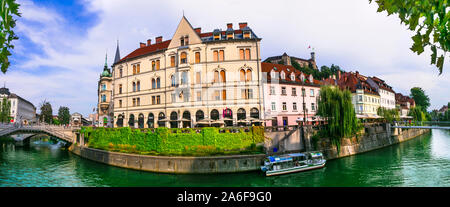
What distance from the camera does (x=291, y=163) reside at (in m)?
23.2

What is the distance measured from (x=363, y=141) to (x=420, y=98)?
99036 millimetres

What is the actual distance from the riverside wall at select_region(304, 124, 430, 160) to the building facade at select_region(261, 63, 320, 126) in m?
7.00

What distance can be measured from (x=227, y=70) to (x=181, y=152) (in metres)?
16.2

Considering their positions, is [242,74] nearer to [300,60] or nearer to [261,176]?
[261,176]

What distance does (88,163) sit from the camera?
3009 cm

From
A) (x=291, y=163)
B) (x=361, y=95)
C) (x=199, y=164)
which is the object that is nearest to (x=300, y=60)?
(x=361, y=95)

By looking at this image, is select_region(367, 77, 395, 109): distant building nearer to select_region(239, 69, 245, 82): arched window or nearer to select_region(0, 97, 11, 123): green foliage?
select_region(239, 69, 245, 82): arched window

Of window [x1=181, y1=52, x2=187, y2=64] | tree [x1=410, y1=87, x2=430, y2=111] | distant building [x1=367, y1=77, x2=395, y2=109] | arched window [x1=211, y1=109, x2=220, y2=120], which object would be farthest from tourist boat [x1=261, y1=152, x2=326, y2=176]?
tree [x1=410, y1=87, x2=430, y2=111]

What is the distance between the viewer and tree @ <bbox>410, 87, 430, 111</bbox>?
102m

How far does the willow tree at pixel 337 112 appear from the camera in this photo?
92.7 ft

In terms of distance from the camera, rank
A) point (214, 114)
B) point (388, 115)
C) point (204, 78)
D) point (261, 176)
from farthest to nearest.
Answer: point (388, 115) < point (204, 78) < point (214, 114) < point (261, 176)

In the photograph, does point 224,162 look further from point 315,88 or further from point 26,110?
point 26,110

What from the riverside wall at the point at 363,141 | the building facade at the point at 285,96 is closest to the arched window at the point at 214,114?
the building facade at the point at 285,96
